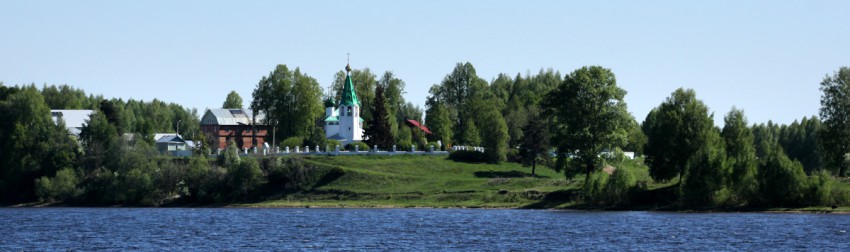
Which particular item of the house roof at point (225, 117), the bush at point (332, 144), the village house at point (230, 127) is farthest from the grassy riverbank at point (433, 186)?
the house roof at point (225, 117)

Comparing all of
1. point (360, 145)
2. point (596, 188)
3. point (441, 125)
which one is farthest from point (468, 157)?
point (596, 188)

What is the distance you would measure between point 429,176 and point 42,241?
56.5m

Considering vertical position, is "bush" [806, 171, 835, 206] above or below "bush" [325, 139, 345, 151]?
below

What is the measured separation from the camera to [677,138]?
98938 mm

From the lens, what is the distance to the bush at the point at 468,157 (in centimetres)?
12850

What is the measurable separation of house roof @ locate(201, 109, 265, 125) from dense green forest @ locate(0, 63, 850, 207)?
59.9 ft

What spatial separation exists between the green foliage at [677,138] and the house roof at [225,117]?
8041cm

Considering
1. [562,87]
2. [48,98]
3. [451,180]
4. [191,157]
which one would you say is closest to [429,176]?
[451,180]

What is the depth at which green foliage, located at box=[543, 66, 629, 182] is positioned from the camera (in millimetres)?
106438

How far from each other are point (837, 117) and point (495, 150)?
120 feet

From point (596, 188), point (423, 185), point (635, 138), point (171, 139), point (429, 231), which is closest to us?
point (429, 231)

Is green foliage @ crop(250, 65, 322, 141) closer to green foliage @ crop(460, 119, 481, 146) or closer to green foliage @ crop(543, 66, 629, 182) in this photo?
green foliage @ crop(460, 119, 481, 146)

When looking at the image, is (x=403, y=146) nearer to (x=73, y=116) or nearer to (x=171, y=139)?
(x=171, y=139)

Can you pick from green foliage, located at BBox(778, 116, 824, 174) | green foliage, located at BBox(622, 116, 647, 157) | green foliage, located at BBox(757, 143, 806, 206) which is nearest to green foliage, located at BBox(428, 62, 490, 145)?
green foliage, located at BBox(622, 116, 647, 157)
